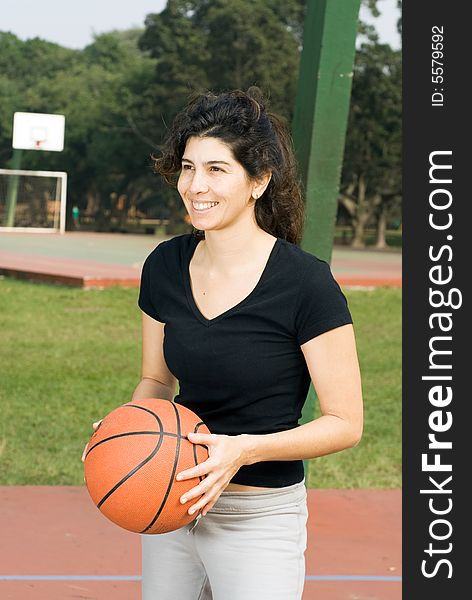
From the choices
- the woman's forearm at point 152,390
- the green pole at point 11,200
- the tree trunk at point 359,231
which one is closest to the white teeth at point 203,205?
the woman's forearm at point 152,390

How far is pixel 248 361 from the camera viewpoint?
2.70 metres

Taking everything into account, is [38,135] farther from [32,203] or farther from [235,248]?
[235,248]

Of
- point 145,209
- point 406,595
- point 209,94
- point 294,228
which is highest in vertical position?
point 145,209

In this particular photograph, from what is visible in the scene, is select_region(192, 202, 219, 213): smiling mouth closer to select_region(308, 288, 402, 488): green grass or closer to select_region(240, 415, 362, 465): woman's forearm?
select_region(240, 415, 362, 465): woman's forearm

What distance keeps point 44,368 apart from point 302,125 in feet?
20.4

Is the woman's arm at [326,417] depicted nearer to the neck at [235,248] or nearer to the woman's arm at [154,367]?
the neck at [235,248]

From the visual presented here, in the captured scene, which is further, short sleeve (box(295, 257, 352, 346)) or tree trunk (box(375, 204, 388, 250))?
tree trunk (box(375, 204, 388, 250))

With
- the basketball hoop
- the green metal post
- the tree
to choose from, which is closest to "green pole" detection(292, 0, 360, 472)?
the green metal post

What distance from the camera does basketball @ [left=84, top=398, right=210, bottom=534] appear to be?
8.53 ft

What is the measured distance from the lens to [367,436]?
8.61 m

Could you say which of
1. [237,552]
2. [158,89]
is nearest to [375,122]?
[158,89]

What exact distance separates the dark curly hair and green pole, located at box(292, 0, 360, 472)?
8.45 ft

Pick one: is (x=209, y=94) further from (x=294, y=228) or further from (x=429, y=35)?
(x=429, y=35)

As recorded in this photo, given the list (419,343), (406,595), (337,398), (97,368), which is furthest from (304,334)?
(97,368)
